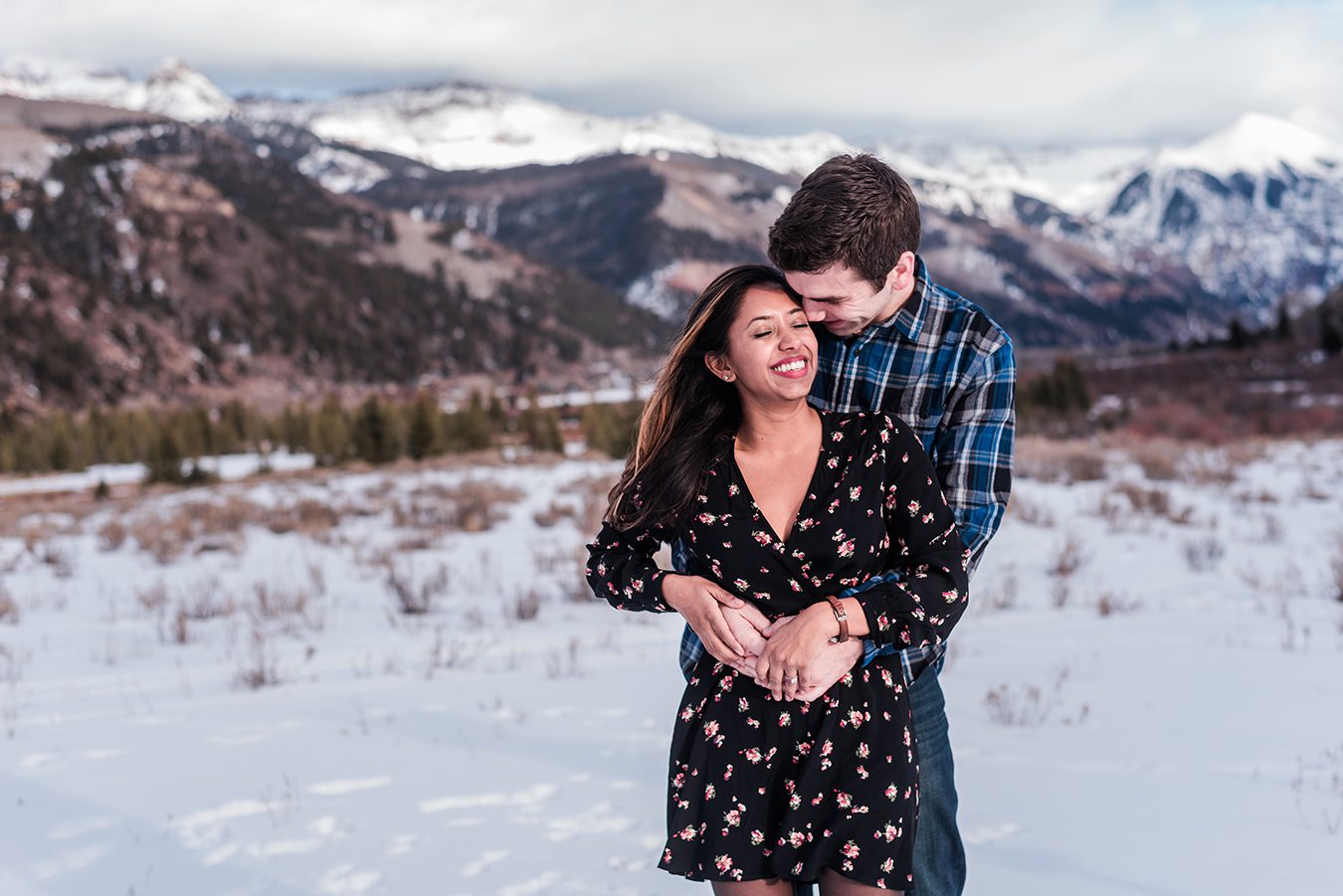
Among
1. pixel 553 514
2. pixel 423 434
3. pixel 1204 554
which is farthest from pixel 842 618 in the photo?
pixel 423 434

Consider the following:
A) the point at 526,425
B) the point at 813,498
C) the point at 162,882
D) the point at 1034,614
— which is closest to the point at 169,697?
the point at 162,882

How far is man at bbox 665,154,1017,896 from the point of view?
207 centimetres

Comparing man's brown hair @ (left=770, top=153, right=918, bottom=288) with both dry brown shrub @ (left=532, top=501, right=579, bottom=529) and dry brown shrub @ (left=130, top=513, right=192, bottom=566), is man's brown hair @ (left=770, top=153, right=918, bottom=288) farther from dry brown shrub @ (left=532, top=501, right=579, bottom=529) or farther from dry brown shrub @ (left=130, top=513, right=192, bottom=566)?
dry brown shrub @ (left=532, top=501, right=579, bottom=529)

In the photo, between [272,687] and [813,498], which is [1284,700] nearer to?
[813,498]

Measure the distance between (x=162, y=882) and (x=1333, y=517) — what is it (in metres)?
12.5

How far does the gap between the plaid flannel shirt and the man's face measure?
0.30 ft

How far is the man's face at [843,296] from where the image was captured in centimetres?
213

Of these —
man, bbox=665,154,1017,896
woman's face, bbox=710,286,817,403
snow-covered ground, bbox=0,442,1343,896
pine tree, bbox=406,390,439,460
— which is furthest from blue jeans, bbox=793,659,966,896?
pine tree, bbox=406,390,439,460

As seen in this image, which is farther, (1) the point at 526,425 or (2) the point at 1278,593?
(1) the point at 526,425

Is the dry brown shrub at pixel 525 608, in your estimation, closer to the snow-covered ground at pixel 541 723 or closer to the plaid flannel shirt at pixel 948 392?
the snow-covered ground at pixel 541 723

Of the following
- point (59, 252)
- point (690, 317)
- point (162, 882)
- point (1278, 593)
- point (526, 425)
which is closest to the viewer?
point (690, 317)

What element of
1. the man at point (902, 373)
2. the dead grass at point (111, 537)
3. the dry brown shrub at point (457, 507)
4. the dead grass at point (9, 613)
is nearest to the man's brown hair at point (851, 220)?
the man at point (902, 373)

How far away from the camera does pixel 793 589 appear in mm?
2156

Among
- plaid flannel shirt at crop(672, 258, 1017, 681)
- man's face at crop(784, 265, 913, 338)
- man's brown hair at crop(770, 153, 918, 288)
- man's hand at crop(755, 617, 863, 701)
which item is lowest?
man's hand at crop(755, 617, 863, 701)
